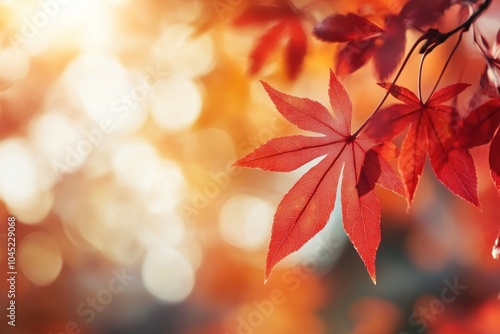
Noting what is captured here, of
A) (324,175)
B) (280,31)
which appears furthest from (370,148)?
(280,31)

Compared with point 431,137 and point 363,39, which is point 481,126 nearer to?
point 431,137

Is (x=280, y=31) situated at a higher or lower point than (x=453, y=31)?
lower

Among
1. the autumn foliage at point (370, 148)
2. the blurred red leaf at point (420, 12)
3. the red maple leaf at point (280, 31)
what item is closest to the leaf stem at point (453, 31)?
the autumn foliage at point (370, 148)

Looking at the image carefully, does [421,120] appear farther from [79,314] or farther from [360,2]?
[79,314]

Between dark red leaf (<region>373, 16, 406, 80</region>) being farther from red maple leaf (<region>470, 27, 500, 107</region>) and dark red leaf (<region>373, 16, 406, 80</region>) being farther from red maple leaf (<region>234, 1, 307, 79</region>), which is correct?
red maple leaf (<region>234, 1, 307, 79</region>)

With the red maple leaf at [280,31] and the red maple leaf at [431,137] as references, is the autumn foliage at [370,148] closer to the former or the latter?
the red maple leaf at [431,137]

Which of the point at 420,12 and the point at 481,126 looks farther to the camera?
the point at 420,12
